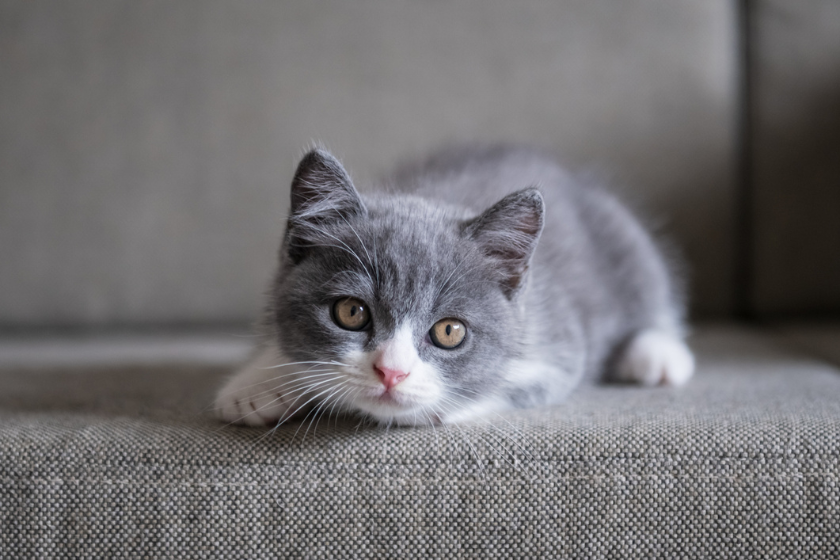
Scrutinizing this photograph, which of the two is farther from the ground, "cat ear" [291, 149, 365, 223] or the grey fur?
"cat ear" [291, 149, 365, 223]

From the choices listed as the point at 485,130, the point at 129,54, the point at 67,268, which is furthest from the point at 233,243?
the point at 485,130

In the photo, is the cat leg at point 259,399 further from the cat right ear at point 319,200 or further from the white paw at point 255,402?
the cat right ear at point 319,200

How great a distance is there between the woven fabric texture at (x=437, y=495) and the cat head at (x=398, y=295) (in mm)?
109

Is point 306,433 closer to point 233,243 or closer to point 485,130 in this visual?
point 233,243

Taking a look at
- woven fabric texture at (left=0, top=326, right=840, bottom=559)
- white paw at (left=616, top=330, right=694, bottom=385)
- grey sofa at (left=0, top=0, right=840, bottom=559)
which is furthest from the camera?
grey sofa at (left=0, top=0, right=840, bottom=559)

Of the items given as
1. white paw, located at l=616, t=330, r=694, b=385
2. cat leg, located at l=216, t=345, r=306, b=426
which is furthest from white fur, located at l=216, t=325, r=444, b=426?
white paw, located at l=616, t=330, r=694, b=385

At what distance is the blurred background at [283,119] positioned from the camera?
6.97ft

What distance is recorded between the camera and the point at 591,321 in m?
1.51

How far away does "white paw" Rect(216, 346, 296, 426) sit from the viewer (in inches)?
41.6

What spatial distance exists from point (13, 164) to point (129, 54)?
56 centimetres

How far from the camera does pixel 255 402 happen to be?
3.51 ft

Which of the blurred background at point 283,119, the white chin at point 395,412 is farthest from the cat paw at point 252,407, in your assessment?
the blurred background at point 283,119

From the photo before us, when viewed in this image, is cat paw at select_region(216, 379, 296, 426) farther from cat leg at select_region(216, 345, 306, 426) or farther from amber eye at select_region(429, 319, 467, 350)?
amber eye at select_region(429, 319, 467, 350)

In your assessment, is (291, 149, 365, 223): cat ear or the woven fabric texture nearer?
the woven fabric texture
